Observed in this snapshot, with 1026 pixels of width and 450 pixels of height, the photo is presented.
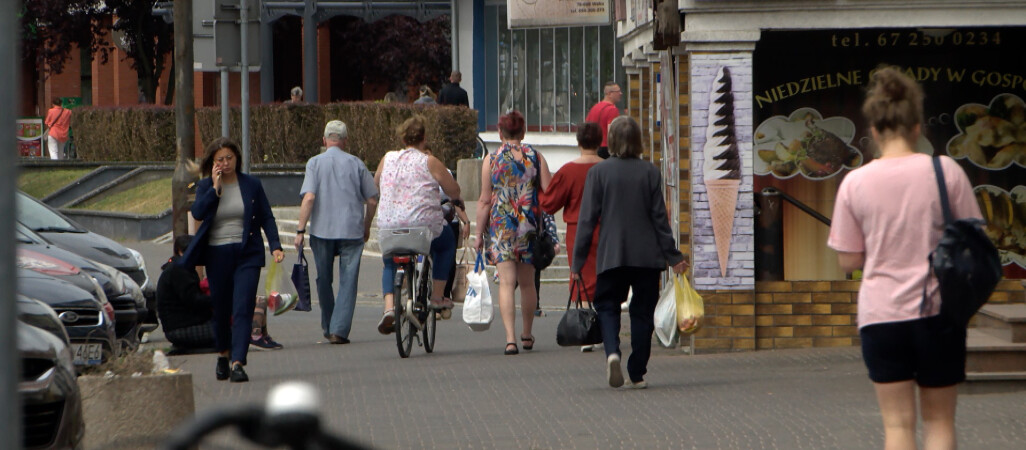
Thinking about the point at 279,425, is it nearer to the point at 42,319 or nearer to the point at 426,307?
the point at 42,319

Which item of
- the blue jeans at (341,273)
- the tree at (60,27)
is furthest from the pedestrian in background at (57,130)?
the blue jeans at (341,273)

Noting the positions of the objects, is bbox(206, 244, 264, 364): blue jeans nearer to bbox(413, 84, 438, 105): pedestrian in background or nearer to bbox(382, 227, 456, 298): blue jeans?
bbox(382, 227, 456, 298): blue jeans

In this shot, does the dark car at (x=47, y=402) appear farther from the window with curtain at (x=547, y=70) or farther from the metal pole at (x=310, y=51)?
the metal pole at (x=310, y=51)

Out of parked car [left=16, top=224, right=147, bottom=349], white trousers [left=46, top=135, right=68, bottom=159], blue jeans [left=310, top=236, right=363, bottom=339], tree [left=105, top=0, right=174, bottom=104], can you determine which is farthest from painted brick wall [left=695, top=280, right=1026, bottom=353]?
white trousers [left=46, top=135, right=68, bottom=159]

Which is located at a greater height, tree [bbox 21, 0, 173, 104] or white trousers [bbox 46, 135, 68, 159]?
tree [bbox 21, 0, 173, 104]

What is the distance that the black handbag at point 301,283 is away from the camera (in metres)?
12.1

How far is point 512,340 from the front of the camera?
451 inches

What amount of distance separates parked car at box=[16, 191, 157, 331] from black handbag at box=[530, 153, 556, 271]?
3429 millimetres

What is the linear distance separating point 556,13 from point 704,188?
1433 centimetres

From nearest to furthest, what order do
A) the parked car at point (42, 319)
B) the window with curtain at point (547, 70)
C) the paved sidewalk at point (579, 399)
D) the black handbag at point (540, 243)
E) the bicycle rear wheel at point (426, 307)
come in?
the parked car at point (42, 319), the paved sidewalk at point (579, 399), the black handbag at point (540, 243), the bicycle rear wheel at point (426, 307), the window with curtain at point (547, 70)

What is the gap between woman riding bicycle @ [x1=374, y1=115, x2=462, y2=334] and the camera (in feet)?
38.3

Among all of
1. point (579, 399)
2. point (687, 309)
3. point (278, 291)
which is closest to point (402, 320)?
point (278, 291)

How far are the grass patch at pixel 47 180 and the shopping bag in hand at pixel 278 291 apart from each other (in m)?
17.9

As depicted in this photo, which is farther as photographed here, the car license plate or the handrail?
the handrail
